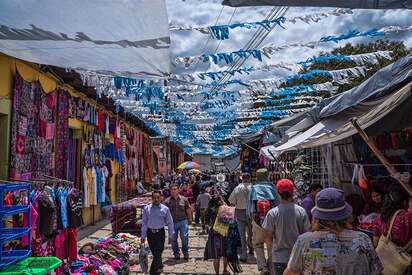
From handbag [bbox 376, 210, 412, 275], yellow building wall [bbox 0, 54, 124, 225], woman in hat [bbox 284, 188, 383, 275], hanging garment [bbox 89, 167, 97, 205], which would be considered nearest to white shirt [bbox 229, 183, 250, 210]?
yellow building wall [bbox 0, 54, 124, 225]

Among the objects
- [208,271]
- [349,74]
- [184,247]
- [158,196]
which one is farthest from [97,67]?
[349,74]

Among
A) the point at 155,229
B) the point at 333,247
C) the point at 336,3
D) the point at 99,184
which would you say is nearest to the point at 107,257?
the point at 155,229

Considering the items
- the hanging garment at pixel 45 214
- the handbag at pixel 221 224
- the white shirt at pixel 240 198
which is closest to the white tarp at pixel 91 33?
the hanging garment at pixel 45 214

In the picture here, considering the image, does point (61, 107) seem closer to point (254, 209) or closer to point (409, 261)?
point (254, 209)

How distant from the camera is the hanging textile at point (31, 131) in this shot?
7574 mm

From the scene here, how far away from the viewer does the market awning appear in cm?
425

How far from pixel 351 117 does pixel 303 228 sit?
6.42 ft

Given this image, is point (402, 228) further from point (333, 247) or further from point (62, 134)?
point (62, 134)

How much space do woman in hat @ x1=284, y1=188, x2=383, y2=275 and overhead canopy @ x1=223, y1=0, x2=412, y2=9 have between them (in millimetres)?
1402

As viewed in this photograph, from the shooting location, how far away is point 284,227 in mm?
5152

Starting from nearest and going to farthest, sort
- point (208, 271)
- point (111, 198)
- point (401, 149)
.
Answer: point (401, 149) < point (208, 271) < point (111, 198)

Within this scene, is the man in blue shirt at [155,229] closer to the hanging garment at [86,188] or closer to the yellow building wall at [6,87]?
the yellow building wall at [6,87]

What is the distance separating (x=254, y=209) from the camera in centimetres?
739

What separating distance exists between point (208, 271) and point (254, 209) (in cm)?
221
